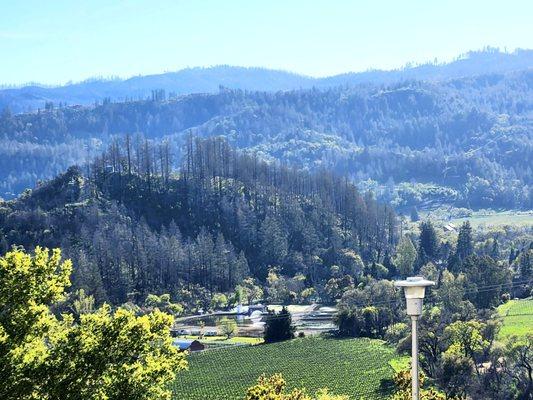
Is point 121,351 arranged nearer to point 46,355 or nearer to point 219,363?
point 46,355

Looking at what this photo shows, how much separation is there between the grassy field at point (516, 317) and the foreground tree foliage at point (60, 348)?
1949 inches

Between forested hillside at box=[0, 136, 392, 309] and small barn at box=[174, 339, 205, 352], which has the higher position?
forested hillside at box=[0, 136, 392, 309]

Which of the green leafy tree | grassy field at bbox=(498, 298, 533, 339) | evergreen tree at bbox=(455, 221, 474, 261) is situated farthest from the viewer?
evergreen tree at bbox=(455, 221, 474, 261)

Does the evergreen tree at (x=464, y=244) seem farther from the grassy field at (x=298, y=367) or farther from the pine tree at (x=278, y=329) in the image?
the pine tree at (x=278, y=329)

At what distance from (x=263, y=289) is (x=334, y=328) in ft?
78.4

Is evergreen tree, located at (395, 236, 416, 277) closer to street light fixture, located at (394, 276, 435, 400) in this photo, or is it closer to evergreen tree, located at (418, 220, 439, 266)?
evergreen tree, located at (418, 220, 439, 266)

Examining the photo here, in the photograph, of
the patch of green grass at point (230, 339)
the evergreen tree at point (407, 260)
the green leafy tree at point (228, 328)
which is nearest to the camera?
the patch of green grass at point (230, 339)

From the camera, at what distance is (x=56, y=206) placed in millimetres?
106188

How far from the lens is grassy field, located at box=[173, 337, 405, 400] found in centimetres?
5431

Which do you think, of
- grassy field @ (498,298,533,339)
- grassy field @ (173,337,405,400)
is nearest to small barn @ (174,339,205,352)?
grassy field @ (173,337,405,400)

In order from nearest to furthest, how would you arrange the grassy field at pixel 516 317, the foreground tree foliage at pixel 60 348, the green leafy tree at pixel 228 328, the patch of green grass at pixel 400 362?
the foreground tree foliage at pixel 60 348
the patch of green grass at pixel 400 362
the grassy field at pixel 516 317
the green leafy tree at pixel 228 328

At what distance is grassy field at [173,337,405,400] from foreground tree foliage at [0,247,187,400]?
130ft

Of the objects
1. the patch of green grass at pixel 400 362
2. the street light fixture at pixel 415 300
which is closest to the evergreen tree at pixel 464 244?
the patch of green grass at pixel 400 362

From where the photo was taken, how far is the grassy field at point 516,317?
62.9 meters
